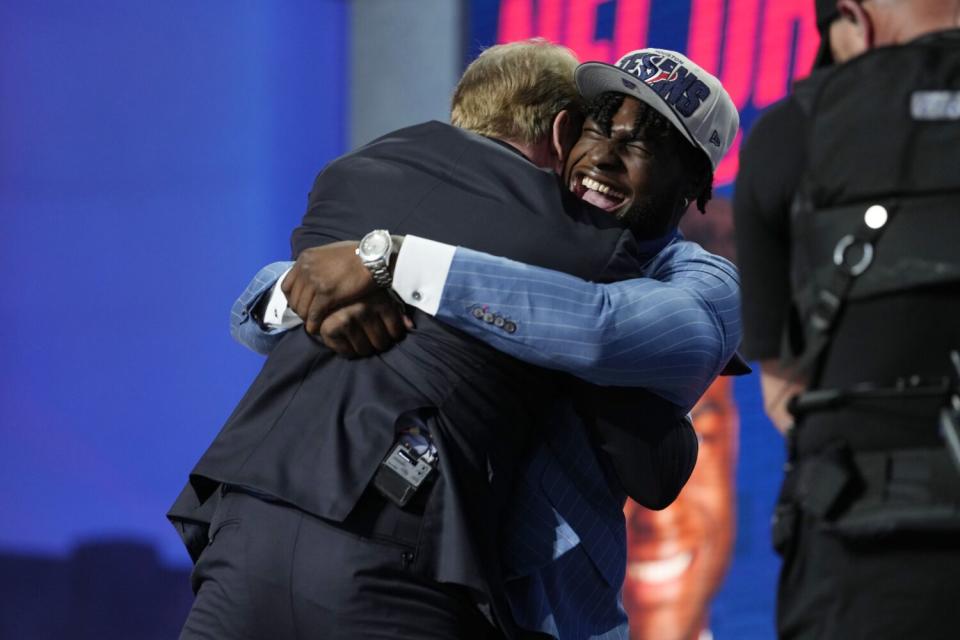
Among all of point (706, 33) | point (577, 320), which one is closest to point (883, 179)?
point (577, 320)

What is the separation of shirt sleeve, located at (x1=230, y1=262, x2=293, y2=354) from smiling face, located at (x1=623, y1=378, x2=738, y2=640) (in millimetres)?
2295

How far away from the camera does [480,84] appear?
211cm

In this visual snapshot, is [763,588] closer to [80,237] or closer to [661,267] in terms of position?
[661,267]

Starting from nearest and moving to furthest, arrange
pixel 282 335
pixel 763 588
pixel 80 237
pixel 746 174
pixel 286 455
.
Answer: pixel 746 174
pixel 286 455
pixel 282 335
pixel 763 588
pixel 80 237

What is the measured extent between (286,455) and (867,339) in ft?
2.64

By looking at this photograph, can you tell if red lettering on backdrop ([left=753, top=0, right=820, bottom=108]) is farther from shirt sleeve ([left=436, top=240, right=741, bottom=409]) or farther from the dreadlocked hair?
shirt sleeve ([left=436, top=240, right=741, bottom=409])

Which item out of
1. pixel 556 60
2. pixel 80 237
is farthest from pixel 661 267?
pixel 80 237

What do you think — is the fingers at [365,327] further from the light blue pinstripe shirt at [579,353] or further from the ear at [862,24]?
the ear at [862,24]

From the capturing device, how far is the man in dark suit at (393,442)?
1.76m

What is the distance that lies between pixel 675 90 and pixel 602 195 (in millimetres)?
195

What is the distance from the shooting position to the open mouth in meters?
2.15

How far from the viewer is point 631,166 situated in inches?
84.7

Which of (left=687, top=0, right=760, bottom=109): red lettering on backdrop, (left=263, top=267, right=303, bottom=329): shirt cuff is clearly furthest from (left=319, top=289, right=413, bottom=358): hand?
(left=687, top=0, right=760, bottom=109): red lettering on backdrop

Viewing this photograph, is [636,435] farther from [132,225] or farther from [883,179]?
[132,225]
